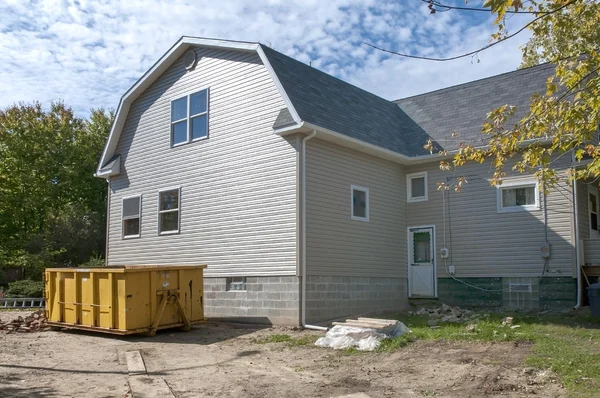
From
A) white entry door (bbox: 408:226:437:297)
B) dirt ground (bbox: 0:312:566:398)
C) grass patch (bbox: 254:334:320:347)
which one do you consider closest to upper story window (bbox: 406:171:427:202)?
white entry door (bbox: 408:226:437:297)

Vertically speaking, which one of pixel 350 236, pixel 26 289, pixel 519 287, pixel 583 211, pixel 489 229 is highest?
pixel 583 211

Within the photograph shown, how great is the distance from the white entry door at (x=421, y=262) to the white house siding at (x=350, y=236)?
0.86 ft

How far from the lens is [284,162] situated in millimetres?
14219

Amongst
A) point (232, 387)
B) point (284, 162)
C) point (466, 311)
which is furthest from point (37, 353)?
point (466, 311)

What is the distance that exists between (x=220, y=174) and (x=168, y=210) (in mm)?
2436

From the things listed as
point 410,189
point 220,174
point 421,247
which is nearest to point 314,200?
point 220,174

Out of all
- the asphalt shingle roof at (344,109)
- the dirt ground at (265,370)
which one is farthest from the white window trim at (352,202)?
the dirt ground at (265,370)

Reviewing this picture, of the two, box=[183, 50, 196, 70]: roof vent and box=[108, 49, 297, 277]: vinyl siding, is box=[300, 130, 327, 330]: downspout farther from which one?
box=[183, 50, 196, 70]: roof vent

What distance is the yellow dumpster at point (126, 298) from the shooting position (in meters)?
12.5

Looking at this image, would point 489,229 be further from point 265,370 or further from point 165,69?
point 165,69

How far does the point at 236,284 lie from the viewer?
49.5 feet

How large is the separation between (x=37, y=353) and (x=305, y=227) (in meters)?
6.16

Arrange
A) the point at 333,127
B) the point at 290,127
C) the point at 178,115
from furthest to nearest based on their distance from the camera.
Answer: the point at 178,115 < the point at 333,127 < the point at 290,127

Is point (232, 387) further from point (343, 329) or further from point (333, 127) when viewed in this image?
point (333, 127)
